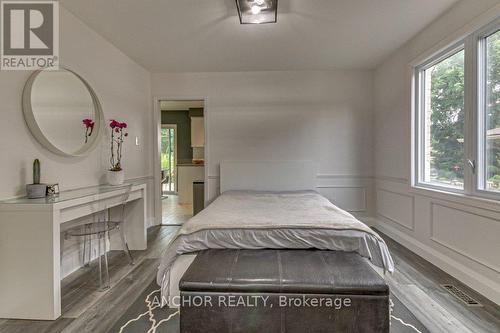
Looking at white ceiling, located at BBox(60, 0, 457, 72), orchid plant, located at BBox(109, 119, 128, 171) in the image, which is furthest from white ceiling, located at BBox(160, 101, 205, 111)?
orchid plant, located at BBox(109, 119, 128, 171)

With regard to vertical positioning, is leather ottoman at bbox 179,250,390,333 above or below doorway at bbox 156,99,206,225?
below

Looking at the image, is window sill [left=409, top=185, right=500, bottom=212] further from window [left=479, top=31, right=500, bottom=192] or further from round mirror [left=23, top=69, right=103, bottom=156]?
round mirror [left=23, top=69, right=103, bottom=156]

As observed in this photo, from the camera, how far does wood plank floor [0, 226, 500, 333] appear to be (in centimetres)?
171

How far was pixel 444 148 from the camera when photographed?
269cm

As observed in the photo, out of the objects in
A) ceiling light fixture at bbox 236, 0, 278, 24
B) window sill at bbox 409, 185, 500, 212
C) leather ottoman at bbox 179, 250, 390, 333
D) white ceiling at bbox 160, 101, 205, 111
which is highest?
white ceiling at bbox 160, 101, 205, 111

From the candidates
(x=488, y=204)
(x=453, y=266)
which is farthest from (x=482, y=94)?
(x=453, y=266)

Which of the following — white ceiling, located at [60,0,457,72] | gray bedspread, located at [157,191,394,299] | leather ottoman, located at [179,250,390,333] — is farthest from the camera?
white ceiling, located at [60,0,457,72]

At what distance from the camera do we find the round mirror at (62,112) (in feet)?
6.83

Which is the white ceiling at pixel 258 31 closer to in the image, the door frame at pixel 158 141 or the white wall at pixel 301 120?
the white wall at pixel 301 120

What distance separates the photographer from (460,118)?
2441 mm

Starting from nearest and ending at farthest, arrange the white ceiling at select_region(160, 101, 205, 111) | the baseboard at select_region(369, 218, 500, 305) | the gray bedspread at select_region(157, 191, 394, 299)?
1. the gray bedspread at select_region(157, 191, 394, 299)
2. the baseboard at select_region(369, 218, 500, 305)
3. the white ceiling at select_region(160, 101, 205, 111)

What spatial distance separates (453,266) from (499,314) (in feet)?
1.98

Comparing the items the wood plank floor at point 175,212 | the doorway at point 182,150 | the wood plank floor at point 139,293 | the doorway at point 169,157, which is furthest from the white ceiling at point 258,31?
the doorway at point 169,157

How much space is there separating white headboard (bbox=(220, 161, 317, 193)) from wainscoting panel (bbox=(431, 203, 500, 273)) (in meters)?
1.68
